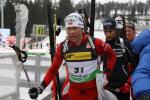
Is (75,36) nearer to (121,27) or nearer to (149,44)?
(121,27)

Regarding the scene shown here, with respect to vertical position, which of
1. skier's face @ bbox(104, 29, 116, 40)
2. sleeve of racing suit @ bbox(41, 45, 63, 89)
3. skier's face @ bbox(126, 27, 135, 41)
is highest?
skier's face @ bbox(104, 29, 116, 40)

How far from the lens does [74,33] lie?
4758mm

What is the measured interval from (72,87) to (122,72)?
3.78 feet

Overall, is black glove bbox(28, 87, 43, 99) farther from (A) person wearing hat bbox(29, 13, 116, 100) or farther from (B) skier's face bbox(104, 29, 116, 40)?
(B) skier's face bbox(104, 29, 116, 40)

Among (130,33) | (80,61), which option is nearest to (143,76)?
(80,61)

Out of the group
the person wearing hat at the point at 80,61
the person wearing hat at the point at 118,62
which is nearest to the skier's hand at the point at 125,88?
the person wearing hat at the point at 118,62

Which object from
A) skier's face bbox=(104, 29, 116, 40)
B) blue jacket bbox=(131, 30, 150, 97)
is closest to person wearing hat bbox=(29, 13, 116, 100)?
skier's face bbox=(104, 29, 116, 40)

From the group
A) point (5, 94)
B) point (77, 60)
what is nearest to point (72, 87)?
point (77, 60)

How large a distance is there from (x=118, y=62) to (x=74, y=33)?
127cm

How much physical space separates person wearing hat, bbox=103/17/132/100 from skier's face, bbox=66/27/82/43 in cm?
101

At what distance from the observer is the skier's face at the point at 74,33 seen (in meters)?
4.73

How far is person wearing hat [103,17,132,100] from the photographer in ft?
18.8

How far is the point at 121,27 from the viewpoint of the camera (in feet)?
22.2

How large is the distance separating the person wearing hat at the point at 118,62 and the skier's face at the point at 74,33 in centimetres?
101
